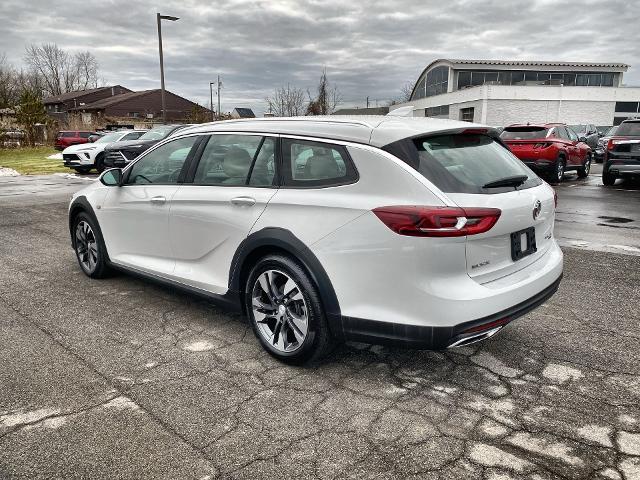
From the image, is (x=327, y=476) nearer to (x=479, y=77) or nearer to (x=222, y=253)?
(x=222, y=253)

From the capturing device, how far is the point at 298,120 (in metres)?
3.52

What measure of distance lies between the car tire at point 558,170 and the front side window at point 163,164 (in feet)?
40.2

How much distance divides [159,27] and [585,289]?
2270cm

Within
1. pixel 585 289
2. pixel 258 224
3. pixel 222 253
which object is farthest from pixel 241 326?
pixel 585 289

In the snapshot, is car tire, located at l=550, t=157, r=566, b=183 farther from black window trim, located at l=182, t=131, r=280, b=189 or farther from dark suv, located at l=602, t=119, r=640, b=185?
black window trim, located at l=182, t=131, r=280, b=189

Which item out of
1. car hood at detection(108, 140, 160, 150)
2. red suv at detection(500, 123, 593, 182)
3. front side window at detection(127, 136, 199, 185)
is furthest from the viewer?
car hood at detection(108, 140, 160, 150)

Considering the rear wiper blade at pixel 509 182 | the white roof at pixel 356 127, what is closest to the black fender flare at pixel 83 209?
the white roof at pixel 356 127

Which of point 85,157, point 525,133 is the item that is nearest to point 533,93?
point 525,133

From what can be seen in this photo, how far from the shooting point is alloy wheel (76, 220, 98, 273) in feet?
17.3

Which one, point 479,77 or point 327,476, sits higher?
point 479,77

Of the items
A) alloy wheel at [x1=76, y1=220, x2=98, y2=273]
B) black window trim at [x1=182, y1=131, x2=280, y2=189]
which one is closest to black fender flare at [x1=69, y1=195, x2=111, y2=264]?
alloy wheel at [x1=76, y1=220, x2=98, y2=273]

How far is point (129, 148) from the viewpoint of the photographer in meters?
17.3

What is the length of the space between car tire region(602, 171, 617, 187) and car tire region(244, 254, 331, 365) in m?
12.6

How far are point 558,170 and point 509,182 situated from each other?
12413 millimetres
